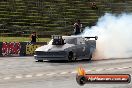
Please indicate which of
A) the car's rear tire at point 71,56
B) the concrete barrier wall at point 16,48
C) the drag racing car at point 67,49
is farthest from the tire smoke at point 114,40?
the concrete barrier wall at point 16,48

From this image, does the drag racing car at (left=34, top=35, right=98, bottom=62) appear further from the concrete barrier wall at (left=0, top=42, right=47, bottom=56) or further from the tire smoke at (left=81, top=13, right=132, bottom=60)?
the concrete barrier wall at (left=0, top=42, right=47, bottom=56)

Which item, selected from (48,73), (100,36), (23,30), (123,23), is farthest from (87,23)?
(48,73)

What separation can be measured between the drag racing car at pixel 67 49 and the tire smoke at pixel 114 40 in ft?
5.08

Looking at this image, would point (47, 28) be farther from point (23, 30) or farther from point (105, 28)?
point (105, 28)

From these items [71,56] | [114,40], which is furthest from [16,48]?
[71,56]

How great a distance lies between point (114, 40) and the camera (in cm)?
3091

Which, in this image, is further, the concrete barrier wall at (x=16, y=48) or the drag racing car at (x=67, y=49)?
the concrete barrier wall at (x=16, y=48)

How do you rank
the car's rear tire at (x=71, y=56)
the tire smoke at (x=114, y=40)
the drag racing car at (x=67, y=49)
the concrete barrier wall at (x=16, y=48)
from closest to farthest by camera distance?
the drag racing car at (x=67, y=49), the car's rear tire at (x=71, y=56), the tire smoke at (x=114, y=40), the concrete barrier wall at (x=16, y=48)

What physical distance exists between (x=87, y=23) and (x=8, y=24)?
771cm

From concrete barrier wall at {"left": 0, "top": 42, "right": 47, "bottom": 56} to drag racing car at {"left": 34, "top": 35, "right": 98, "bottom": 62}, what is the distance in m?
5.93

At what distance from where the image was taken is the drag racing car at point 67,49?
25.3 m

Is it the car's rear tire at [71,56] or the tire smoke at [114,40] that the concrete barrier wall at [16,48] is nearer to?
the tire smoke at [114,40]

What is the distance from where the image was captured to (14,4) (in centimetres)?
4700

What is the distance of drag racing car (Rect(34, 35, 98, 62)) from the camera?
83.1 feet
